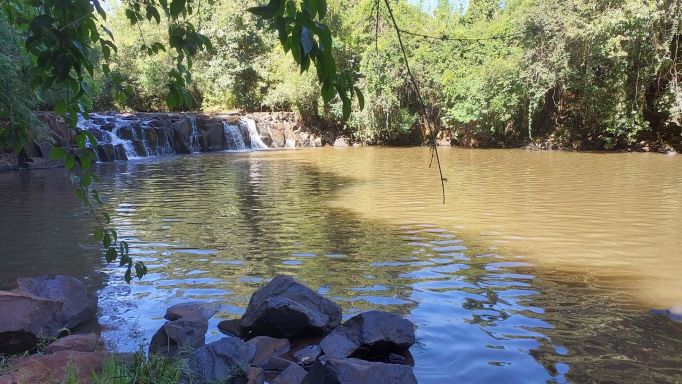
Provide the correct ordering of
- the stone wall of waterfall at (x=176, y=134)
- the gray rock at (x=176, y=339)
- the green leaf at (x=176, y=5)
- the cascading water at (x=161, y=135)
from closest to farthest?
1. the green leaf at (x=176, y=5)
2. the gray rock at (x=176, y=339)
3. the stone wall of waterfall at (x=176, y=134)
4. the cascading water at (x=161, y=135)

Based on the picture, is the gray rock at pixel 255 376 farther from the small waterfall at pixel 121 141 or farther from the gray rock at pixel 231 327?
the small waterfall at pixel 121 141

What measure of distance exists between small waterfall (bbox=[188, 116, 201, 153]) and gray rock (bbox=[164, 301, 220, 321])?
74.3 ft

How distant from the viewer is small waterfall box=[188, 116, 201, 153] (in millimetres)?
26953

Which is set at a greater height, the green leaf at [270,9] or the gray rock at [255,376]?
the green leaf at [270,9]

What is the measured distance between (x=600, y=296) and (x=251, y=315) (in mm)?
3376

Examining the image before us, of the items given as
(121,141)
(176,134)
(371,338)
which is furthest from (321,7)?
(176,134)

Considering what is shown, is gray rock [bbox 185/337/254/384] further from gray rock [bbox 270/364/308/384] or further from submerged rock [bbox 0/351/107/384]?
submerged rock [bbox 0/351/107/384]

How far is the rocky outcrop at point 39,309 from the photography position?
4.09m

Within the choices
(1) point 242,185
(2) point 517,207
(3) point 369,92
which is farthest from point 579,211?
(3) point 369,92

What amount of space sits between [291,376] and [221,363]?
47 cm

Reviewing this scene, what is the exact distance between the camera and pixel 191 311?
478 centimetres

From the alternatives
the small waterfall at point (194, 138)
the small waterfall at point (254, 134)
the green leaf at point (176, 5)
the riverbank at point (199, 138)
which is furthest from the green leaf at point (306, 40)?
the small waterfall at point (254, 134)

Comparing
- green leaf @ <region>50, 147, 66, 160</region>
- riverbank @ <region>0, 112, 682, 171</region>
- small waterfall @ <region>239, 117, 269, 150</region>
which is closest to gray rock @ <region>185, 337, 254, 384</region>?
green leaf @ <region>50, 147, 66, 160</region>

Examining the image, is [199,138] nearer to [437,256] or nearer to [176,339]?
[437,256]
